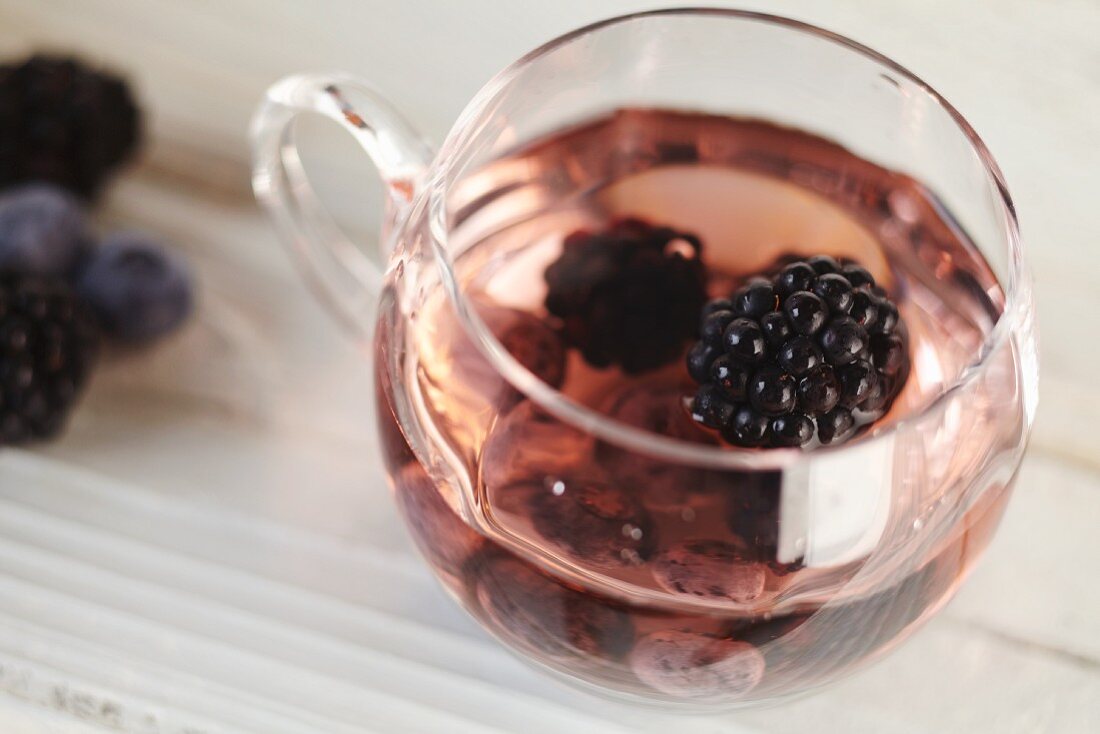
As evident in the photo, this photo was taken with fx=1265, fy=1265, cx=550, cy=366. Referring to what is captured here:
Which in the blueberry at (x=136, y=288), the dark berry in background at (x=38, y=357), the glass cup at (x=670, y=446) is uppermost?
the glass cup at (x=670, y=446)

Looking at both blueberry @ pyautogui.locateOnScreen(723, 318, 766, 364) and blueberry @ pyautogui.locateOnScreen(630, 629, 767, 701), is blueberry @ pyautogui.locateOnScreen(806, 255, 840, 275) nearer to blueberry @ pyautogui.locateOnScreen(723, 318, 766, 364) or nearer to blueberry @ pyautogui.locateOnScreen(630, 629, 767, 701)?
blueberry @ pyautogui.locateOnScreen(723, 318, 766, 364)

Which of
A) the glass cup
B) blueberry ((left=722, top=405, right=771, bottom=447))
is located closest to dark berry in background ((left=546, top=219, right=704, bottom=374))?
the glass cup

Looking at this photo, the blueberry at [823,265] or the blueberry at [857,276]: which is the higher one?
the blueberry at [857,276]

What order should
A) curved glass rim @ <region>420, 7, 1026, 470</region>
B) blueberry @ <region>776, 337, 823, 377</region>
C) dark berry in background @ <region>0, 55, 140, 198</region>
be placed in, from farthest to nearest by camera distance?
1. dark berry in background @ <region>0, 55, 140, 198</region>
2. blueberry @ <region>776, 337, 823, 377</region>
3. curved glass rim @ <region>420, 7, 1026, 470</region>

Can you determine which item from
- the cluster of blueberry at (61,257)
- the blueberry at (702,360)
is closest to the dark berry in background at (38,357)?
the cluster of blueberry at (61,257)

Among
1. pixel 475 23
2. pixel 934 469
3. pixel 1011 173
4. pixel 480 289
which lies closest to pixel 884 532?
pixel 934 469

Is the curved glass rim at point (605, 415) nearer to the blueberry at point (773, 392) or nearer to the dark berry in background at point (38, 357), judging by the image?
the blueberry at point (773, 392)

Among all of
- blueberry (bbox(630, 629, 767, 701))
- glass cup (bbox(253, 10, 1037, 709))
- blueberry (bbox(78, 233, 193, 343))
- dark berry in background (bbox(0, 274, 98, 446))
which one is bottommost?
dark berry in background (bbox(0, 274, 98, 446))
